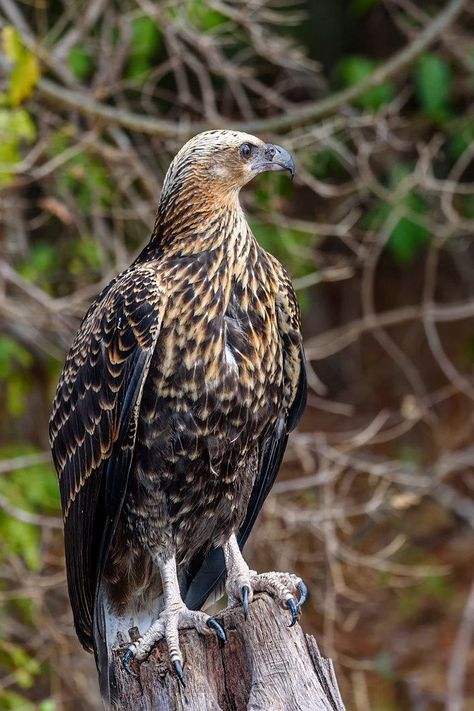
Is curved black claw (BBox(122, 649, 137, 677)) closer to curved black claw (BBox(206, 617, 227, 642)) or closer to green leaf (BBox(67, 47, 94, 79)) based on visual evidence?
curved black claw (BBox(206, 617, 227, 642))

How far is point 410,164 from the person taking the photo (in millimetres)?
9906

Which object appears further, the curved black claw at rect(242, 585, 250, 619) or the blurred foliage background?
the blurred foliage background

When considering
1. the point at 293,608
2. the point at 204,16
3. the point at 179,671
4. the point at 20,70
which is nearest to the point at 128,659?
the point at 179,671

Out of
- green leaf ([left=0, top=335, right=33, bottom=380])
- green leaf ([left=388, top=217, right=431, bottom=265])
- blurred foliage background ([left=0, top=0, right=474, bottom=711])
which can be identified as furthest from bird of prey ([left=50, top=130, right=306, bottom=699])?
green leaf ([left=388, top=217, right=431, bottom=265])

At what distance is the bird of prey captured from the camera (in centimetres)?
443

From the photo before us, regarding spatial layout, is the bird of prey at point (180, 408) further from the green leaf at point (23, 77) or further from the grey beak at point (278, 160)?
the green leaf at point (23, 77)

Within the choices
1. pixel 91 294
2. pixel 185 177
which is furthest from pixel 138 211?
pixel 185 177

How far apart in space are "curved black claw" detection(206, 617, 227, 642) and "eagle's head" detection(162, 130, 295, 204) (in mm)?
1435

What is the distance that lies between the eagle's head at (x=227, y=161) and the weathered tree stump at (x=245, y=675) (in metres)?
1.43

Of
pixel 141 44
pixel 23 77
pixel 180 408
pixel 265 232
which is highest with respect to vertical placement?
pixel 141 44

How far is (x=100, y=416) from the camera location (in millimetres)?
4559

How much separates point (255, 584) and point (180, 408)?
60 cm

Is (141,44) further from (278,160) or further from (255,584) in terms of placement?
(255,584)

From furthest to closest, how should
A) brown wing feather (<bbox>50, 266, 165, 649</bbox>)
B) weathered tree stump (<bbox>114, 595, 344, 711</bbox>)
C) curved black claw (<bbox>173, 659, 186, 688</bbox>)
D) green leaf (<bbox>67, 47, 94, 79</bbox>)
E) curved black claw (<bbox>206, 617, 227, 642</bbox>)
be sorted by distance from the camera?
green leaf (<bbox>67, 47, 94, 79</bbox>)
brown wing feather (<bbox>50, 266, 165, 649</bbox>)
curved black claw (<bbox>206, 617, 227, 642</bbox>)
curved black claw (<bbox>173, 659, 186, 688</bbox>)
weathered tree stump (<bbox>114, 595, 344, 711</bbox>)
